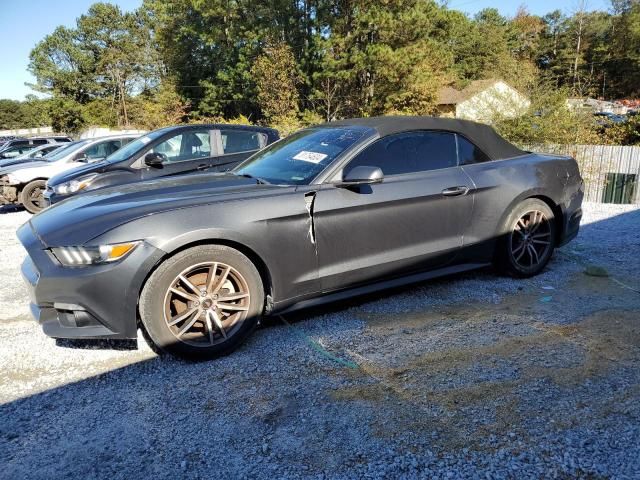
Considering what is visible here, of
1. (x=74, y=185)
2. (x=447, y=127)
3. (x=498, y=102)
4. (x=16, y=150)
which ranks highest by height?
(x=498, y=102)

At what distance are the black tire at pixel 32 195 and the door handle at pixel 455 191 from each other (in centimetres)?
877

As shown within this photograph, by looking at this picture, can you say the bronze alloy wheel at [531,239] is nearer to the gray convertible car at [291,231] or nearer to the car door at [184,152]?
the gray convertible car at [291,231]

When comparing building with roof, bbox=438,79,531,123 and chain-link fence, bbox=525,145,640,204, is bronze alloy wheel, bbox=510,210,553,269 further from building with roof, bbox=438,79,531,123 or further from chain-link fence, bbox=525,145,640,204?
building with roof, bbox=438,79,531,123

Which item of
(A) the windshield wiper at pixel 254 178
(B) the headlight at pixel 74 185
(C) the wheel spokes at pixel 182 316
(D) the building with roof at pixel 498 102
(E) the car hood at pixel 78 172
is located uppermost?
(D) the building with roof at pixel 498 102

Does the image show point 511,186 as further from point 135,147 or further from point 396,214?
point 135,147

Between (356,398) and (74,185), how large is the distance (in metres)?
6.02

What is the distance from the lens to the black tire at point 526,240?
4.30 metres

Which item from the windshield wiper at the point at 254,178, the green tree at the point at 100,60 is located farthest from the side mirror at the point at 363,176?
the green tree at the point at 100,60

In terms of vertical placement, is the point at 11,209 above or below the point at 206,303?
below

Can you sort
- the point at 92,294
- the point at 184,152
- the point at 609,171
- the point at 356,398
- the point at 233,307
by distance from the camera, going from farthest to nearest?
the point at 609,171 → the point at 184,152 → the point at 233,307 → the point at 92,294 → the point at 356,398

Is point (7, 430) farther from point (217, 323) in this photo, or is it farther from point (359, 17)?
point (359, 17)

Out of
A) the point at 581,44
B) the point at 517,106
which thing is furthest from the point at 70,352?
the point at 581,44

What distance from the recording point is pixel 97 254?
2773 mm

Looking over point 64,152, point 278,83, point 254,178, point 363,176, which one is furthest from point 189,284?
point 278,83
